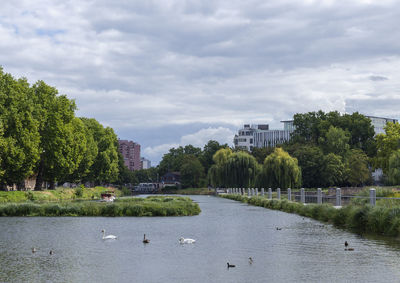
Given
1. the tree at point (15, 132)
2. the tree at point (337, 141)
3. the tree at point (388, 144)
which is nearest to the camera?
the tree at point (15, 132)

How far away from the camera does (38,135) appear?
2576 inches

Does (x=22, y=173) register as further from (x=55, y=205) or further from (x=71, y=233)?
(x=71, y=233)

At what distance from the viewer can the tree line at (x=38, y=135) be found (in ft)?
194

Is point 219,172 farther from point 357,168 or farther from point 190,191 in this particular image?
point 190,191

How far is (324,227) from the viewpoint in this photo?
3042 centimetres

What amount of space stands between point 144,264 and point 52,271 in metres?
2.88

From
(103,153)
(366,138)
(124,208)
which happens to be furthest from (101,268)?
(366,138)

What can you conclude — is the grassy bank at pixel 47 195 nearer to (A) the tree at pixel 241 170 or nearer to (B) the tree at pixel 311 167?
(A) the tree at pixel 241 170

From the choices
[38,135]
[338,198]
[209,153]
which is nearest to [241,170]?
[38,135]

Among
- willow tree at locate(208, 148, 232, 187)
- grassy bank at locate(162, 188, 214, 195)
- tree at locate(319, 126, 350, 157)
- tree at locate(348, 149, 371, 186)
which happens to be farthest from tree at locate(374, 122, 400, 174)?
grassy bank at locate(162, 188, 214, 195)

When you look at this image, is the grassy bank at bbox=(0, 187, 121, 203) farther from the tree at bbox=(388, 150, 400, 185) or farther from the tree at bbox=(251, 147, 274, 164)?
the tree at bbox=(251, 147, 274, 164)

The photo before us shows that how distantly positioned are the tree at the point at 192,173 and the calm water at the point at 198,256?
144 metres

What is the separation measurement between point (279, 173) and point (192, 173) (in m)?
97.1

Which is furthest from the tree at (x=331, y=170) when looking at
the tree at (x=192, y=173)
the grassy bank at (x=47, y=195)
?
the tree at (x=192, y=173)
